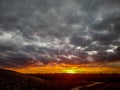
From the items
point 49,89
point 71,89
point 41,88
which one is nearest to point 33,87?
point 41,88

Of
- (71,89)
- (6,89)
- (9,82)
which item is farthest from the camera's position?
(71,89)

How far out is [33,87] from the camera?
150ft

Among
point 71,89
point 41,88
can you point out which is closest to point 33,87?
point 41,88

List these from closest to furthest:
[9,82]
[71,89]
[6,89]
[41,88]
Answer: [6,89] < [9,82] < [41,88] < [71,89]

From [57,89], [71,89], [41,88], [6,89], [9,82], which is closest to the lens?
[6,89]

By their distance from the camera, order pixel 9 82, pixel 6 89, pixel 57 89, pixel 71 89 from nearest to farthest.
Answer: pixel 6 89 < pixel 9 82 < pixel 57 89 < pixel 71 89

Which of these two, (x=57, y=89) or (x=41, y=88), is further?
(x=57, y=89)

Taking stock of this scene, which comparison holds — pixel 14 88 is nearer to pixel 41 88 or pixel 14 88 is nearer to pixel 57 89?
pixel 41 88

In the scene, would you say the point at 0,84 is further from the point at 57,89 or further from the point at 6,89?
the point at 57,89

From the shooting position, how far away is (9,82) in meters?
43.3

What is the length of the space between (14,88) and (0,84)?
10.4 ft

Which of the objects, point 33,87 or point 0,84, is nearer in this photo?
point 0,84

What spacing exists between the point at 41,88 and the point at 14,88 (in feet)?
28.9

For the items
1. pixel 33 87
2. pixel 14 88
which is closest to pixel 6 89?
pixel 14 88
